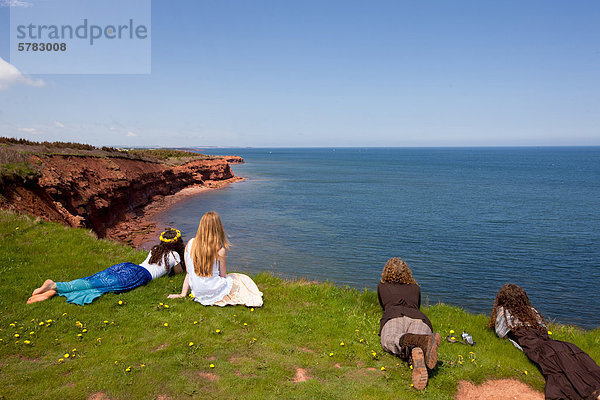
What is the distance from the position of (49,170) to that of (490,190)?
63.1 m

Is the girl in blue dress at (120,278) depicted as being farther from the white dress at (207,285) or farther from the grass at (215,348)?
the white dress at (207,285)

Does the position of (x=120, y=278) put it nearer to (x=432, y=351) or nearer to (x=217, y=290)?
(x=217, y=290)

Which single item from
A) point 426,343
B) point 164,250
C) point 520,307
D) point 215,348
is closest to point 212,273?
point 215,348

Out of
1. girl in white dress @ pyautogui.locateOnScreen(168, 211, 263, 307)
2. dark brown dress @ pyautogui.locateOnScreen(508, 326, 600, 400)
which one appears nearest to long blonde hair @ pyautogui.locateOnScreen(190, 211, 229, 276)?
girl in white dress @ pyautogui.locateOnScreen(168, 211, 263, 307)

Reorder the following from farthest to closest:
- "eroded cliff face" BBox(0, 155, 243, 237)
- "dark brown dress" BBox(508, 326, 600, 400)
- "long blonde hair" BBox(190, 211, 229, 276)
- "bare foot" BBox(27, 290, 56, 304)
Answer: "eroded cliff face" BBox(0, 155, 243, 237) < "long blonde hair" BBox(190, 211, 229, 276) < "bare foot" BBox(27, 290, 56, 304) < "dark brown dress" BBox(508, 326, 600, 400)

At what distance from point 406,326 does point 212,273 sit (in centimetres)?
462

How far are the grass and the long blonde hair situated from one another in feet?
3.60

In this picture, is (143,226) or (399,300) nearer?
(399,300)

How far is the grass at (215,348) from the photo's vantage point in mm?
5910

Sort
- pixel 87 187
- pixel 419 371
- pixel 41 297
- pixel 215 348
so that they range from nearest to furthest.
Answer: pixel 419 371 < pixel 215 348 < pixel 41 297 < pixel 87 187

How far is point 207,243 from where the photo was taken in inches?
336

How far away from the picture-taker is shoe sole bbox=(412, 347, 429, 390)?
595cm

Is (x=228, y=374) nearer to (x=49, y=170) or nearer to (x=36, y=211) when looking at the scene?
(x=36, y=211)

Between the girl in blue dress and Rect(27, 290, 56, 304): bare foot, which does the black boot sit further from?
Rect(27, 290, 56, 304): bare foot
